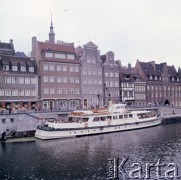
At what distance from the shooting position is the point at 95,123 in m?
59.7

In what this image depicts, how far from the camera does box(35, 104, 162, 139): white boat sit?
2140 inches

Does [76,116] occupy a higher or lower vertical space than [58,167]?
higher

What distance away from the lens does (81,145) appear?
46906 millimetres

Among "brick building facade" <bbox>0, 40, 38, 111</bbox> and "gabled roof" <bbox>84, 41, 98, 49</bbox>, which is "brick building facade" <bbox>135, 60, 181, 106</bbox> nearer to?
"gabled roof" <bbox>84, 41, 98, 49</bbox>

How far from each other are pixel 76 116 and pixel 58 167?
2643cm

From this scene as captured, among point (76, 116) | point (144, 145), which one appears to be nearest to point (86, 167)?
point (144, 145)

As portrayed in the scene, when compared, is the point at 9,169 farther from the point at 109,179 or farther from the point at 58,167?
the point at 109,179

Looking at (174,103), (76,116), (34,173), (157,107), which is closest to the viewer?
(34,173)

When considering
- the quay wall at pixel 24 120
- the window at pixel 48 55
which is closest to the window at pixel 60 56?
the window at pixel 48 55

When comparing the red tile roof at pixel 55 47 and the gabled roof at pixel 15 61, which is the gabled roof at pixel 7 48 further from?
the red tile roof at pixel 55 47

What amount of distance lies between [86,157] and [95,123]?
72.1 ft

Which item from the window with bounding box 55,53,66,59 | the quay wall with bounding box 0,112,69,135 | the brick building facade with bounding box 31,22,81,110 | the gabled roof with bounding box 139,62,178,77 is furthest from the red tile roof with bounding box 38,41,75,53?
the gabled roof with bounding box 139,62,178,77

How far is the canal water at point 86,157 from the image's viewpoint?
30.8 metres

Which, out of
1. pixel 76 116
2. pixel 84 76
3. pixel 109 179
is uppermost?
pixel 84 76
